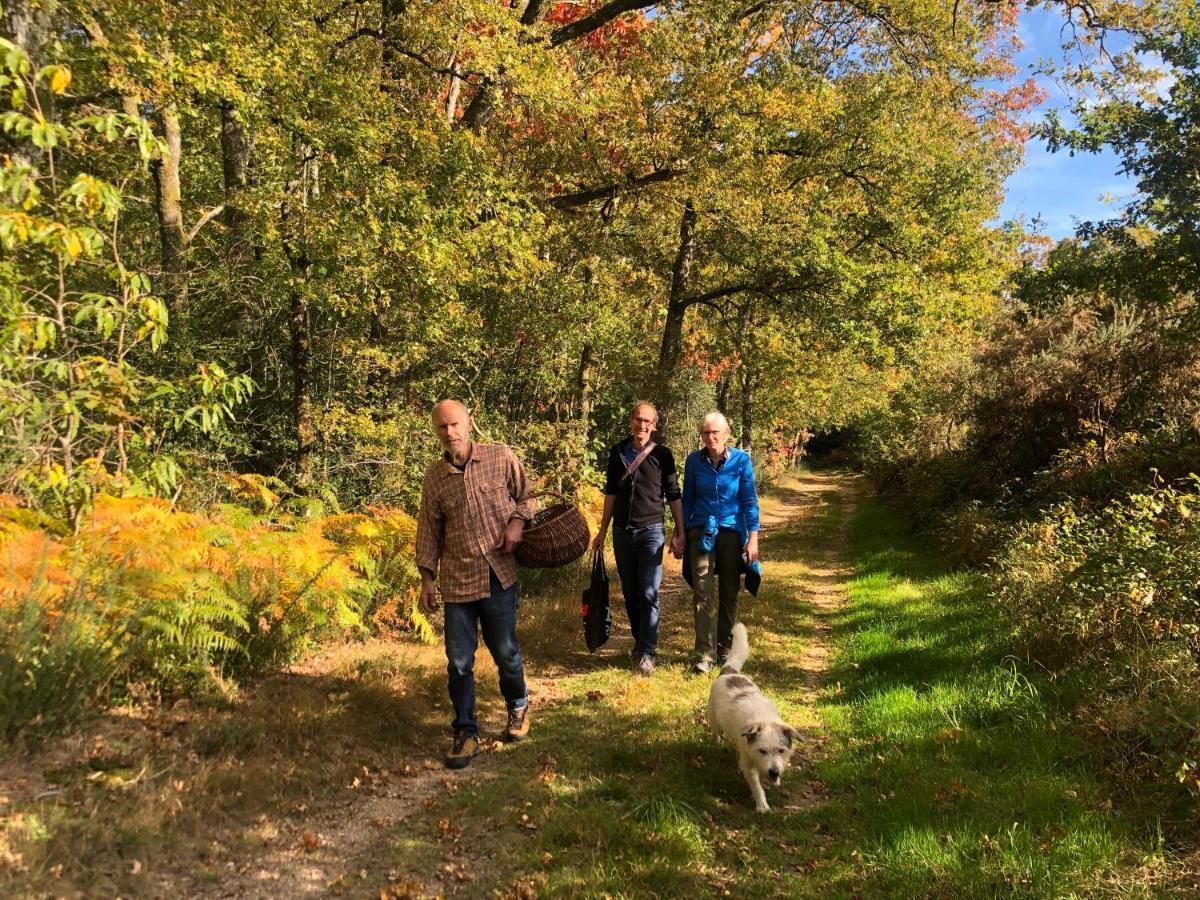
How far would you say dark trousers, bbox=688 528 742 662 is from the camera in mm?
5848

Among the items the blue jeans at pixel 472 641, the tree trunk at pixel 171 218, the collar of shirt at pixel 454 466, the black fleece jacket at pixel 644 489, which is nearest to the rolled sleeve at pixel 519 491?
the collar of shirt at pixel 454 466

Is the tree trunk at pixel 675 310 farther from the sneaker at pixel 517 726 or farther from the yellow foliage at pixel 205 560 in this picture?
the sneaker at pixel 517 726

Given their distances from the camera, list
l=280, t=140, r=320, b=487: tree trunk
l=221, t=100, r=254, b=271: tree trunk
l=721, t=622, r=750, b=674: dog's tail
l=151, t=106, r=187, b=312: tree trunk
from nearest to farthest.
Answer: l=721, t=622, r=750, b=674: dog's tail, l=280, t=140, r=320, b=487: tree trunk, l=151, t=106, r=187, b=312: tree trunk, l=221, t=100, r=254, b=271: tree trunk

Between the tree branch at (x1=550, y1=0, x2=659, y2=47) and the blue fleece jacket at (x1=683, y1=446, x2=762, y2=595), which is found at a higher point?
the tree branch at (x1=550, y1=0, x2=659, y2=47)

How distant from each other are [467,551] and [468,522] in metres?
0.19

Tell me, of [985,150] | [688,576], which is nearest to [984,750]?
[688,576]

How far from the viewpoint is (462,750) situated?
4.36 meters

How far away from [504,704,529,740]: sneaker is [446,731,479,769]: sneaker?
0.30m

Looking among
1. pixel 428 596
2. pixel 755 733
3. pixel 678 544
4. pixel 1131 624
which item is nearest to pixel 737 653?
pixel 755 733

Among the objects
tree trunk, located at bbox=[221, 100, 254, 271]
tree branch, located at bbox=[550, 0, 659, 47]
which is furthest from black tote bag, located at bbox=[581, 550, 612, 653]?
tree branch, located at bbox=[550, 0, 659, 47]

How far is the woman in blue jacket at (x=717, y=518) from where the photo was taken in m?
5.81

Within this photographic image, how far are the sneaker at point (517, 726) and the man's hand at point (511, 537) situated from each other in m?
1.25

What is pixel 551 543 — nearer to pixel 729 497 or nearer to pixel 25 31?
pixel 729 497

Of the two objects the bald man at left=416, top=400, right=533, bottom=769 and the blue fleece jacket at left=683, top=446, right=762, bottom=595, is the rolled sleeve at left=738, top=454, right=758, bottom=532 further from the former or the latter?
the bald man at left=416, top=400, right=533, bottom=769
